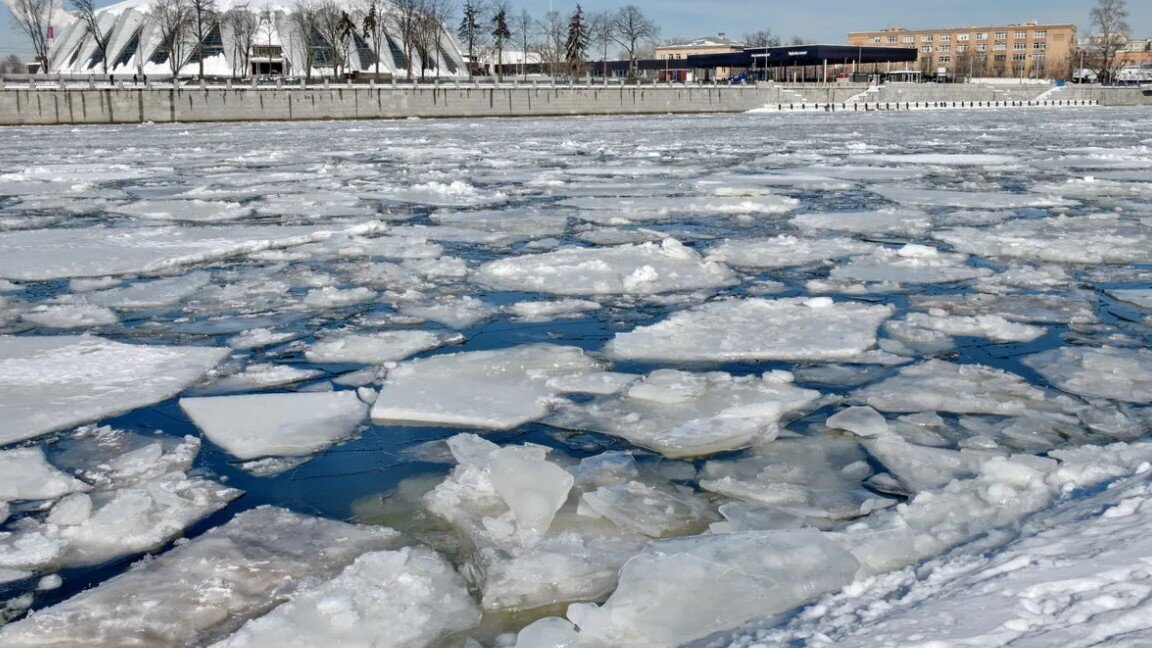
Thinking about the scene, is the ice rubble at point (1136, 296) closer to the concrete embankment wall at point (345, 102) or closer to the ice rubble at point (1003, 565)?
the ice rubble at point (1003, 565)

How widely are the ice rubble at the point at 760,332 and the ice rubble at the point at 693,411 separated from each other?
1.15ft

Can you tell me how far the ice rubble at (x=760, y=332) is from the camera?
3920 mm

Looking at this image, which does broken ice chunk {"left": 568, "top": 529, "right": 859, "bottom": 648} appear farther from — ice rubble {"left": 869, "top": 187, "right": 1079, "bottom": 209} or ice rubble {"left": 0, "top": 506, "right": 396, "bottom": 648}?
ice rubble {"left": 869, "top": 187, "right": 1079, "bottom": 209}

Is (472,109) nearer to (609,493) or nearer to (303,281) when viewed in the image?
(303,281)

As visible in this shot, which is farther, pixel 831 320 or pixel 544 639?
pixel 831 320

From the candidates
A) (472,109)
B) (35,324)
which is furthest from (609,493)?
(472,109)

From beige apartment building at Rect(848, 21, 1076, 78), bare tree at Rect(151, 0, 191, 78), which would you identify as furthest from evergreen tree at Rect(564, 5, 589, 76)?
beige apartment building at Rect(848, 21, 1076, 78)

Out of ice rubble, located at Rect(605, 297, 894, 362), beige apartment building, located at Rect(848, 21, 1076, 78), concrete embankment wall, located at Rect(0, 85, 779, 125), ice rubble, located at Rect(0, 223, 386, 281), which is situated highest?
beige apartment building, located at Rect(848, 21, 1076, 78)

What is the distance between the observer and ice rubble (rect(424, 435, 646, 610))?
2150mm

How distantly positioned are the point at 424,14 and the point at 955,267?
57.2m

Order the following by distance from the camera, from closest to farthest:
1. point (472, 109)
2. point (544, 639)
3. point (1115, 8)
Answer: point (544, 639) < point (472, 109) < point (1115, 8)

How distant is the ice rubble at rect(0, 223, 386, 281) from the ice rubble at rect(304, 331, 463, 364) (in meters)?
2.35

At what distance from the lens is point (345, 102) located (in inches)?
1527

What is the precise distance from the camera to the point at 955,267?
568cm
